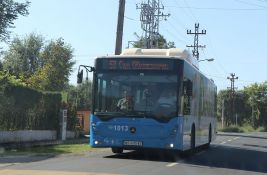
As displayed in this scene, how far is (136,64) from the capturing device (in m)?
19.1

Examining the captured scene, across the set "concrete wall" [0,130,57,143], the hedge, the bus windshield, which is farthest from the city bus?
the hedge

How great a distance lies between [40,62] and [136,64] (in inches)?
2580

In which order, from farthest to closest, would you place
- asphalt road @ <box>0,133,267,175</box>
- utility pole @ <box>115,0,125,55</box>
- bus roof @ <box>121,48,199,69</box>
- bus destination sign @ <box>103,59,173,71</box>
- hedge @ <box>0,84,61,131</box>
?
utility pole @ <box>115,0,125,55</box> < hedge @ <box>0,84,61,131</box> < bus roof @ <box>121,48,199,69</box> < bus destination sign @ <box>103,59,173,71</box> < asphalt road @ <box>0,133,267,175</box>

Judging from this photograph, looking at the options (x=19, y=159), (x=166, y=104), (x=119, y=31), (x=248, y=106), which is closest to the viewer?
(x=19, y=159)

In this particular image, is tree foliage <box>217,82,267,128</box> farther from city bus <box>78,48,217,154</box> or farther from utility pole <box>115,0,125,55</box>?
city bus <box>78,48,217,154</box>

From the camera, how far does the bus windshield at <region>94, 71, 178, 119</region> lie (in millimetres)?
18594

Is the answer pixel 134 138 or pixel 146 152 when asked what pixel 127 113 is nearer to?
pixel 134 138

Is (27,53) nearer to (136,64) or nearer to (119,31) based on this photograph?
(119,31)

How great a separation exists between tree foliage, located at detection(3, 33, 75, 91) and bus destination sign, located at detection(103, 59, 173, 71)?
3166 centimetres

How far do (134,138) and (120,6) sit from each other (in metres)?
13.3

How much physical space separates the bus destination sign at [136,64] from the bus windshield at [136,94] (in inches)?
7.0

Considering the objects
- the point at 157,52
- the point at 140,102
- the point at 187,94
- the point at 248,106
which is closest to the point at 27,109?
the point at 157,52

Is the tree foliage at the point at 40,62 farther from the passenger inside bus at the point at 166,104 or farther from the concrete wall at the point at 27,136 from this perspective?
the passenger inside bus at the point at 166,104

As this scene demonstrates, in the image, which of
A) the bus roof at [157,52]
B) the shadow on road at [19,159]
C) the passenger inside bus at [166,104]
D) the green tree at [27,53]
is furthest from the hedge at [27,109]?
the green tree at [27,53]
